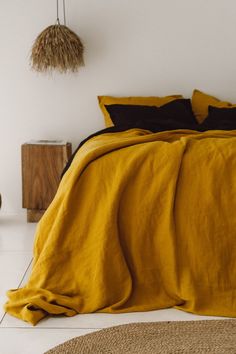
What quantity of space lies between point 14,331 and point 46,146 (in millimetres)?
1952

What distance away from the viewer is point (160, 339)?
7.93 feet

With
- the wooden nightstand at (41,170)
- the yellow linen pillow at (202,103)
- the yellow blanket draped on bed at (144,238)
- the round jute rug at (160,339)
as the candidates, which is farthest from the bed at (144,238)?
the yellow linen pillow at (202,103)

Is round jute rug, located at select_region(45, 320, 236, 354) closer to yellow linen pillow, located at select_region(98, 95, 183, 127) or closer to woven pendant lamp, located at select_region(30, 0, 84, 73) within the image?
yellow linen pillow, located at select_region(98, 95, 183, 127)

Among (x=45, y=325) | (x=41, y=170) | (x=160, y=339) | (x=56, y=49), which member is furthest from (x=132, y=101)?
(x=160, y=339)

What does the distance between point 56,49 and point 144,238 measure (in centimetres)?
197

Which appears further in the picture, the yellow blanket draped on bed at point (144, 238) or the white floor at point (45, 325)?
the yellow blanket draped on bed at point (144, 238)

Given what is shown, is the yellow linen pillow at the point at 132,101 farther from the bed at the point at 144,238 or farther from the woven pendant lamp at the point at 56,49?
the bed at the point at 144,238

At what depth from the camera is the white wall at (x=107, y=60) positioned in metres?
4.54

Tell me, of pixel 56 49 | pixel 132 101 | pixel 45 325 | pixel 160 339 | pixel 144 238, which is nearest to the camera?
pixel 160 339

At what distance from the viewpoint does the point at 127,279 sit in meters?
2.83

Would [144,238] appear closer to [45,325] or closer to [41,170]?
[45,325]

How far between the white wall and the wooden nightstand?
0.36 meters

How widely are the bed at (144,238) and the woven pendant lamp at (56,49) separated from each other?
5.30 feet

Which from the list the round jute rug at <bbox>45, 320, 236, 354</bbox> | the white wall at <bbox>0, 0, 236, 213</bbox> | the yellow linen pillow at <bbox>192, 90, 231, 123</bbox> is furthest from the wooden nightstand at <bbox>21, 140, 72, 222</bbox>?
the round jute rug at <bbox>45, 320, 236, 354</bbox>
